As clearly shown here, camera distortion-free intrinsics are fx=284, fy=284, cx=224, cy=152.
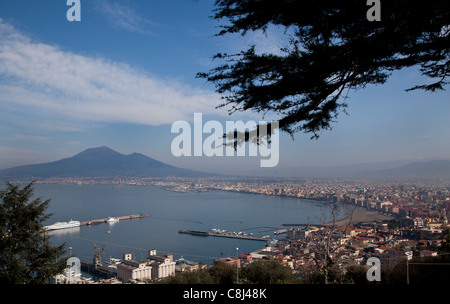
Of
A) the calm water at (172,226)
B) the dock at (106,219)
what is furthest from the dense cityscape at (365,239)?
the dock at (106,219)

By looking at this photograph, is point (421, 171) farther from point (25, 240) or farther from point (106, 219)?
point (106, 219)

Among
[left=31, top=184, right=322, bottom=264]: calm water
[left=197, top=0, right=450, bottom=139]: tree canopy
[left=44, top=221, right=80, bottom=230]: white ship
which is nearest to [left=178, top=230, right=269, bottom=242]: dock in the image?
[left=31, top=184, right=322, bottom=264]: calm water

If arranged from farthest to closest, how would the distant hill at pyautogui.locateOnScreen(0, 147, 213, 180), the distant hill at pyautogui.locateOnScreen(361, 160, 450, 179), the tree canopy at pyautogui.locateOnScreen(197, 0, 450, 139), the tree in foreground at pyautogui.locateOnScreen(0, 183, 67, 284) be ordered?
the distant hill at pyautogui.locateOnScreen(0, 147, 213, 180) < the distant hill at pyautogui.locateOnScreen(361, 160, 450, 179) < the tree in foreground at pyautogui.locateOnScreen(0, 183, 67, 284) < the tree canopy at pyautogui.locateOnScreen(197, 0, 450, 139)

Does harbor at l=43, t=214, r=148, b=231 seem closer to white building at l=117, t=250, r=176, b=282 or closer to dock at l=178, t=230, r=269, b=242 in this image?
dock at l=178, t=230, r=269, b=242

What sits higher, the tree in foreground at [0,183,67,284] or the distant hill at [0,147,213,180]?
the distant hill at [0,147,213,180]

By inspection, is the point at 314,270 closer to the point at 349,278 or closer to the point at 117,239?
the point at 349,278

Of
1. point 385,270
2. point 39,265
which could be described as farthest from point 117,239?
point 385,270
